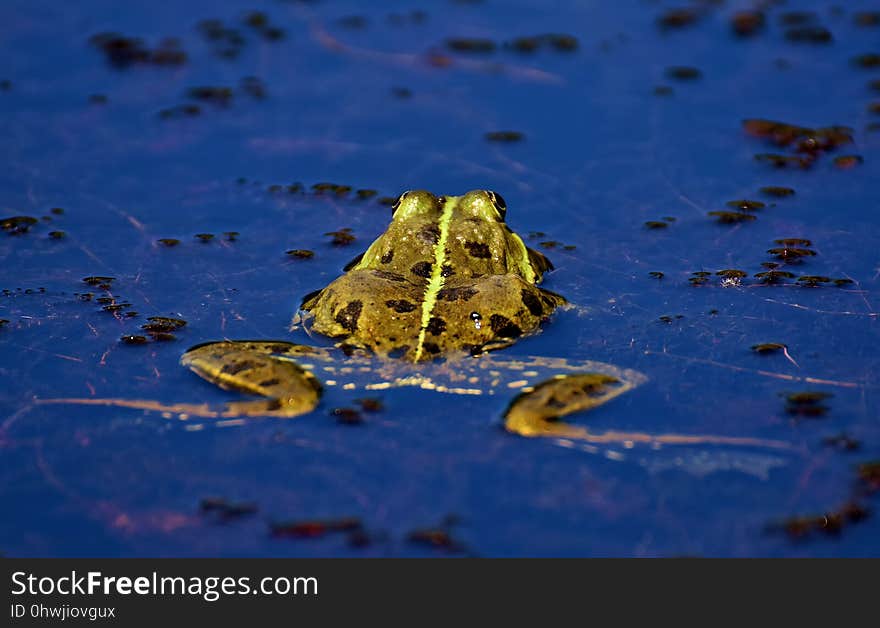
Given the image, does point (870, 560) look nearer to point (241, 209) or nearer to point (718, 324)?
point (718, 324)

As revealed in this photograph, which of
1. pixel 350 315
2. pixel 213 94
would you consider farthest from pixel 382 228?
pixel 213 94

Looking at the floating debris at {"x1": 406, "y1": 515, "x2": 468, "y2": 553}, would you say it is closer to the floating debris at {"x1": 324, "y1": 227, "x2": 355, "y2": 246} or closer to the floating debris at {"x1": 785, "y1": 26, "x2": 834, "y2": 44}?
the floating debris at {"x1": 324, "y1": 227, "x2": 355, "y2": 246}

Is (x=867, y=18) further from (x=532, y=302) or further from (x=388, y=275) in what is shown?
(x=388, y=275)

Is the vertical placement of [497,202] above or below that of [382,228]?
above

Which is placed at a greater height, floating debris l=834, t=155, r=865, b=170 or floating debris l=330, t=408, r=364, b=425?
floating debris l=834, t=155, r=865, b=170

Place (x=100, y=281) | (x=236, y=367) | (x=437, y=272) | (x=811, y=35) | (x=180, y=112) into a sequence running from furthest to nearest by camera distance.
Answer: (x=811, y=35), (x=180, y=112), (x=100, y=281), (x=437, y=272), (x=236, y=367)

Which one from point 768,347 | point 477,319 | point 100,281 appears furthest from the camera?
point 100,281

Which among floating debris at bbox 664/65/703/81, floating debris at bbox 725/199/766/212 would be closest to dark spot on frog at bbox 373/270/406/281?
floating debris at bbox 725/199/766/212
